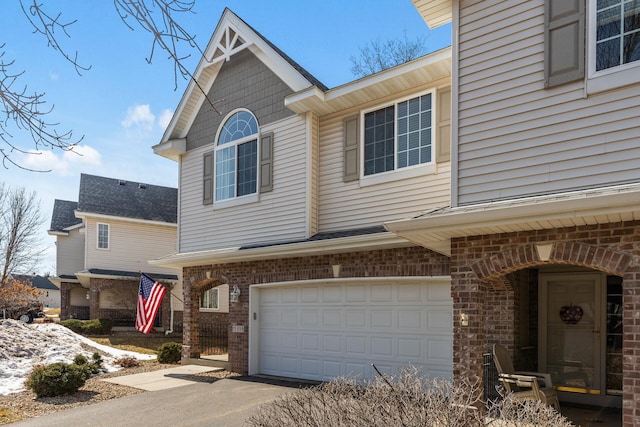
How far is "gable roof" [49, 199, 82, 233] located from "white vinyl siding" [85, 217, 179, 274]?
5164 millimetres

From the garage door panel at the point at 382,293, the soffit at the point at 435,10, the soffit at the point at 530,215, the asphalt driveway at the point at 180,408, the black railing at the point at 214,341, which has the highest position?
the soffit at the point at 435,10

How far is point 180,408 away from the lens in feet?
28.1

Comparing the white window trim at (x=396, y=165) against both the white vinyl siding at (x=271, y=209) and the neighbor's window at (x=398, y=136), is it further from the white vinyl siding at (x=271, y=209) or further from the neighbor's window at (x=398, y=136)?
the white vinyl siding at (x=271, y=209)

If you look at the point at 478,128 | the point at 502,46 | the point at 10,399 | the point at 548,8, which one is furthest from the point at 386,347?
the point at 10,399

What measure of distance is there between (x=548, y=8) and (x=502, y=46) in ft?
2.24

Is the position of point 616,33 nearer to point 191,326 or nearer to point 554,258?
point 554,258

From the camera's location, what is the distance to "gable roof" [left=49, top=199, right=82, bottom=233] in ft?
92.9

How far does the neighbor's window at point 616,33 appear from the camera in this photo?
228 inches

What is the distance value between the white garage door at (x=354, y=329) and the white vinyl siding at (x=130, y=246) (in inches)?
595

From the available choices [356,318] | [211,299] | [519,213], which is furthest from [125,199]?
[519,213]

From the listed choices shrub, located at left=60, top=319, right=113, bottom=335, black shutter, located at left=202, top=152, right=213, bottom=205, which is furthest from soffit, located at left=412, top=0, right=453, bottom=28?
shrub, located at left=60, top=319, right=113, bottom=335

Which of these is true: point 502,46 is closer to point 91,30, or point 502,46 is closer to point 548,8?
point 548,8

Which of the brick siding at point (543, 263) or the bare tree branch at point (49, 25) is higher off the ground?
the bare tree branch at point (49, 25)

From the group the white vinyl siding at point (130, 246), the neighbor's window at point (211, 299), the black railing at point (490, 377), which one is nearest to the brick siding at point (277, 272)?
the black railing at point (490, 377)
